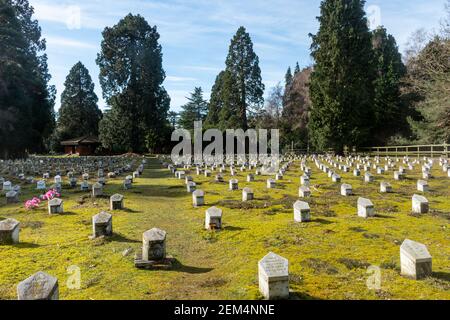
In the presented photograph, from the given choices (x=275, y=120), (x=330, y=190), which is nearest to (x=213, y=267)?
(x=330, y=190)

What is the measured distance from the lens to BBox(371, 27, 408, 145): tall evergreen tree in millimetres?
45375

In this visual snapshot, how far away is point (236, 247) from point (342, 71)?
1306 inches

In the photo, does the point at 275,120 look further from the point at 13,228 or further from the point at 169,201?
the point at 13,228

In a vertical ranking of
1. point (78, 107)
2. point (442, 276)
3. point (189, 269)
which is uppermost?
point (78, 107)

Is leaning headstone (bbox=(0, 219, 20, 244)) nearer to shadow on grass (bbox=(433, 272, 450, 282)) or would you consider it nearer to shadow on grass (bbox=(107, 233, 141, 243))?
shadow on grass (bbox=(107, 233, 141, 243))

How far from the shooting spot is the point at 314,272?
5988 millimetres

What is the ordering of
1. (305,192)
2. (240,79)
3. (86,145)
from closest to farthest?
(305,192)
(240,79)
(86,145)

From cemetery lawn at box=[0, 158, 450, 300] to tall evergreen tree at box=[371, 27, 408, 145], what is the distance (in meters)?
35.1

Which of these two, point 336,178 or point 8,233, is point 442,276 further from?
point 336,178

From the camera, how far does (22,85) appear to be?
37.1 meters

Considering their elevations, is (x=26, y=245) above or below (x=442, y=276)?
below

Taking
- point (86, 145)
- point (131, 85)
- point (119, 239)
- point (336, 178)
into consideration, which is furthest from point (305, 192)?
point (86, 145)

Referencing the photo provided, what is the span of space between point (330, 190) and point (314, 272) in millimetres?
8973

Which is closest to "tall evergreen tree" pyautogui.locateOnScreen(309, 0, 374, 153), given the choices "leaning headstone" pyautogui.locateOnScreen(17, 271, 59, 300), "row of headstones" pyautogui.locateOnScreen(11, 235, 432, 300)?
"row of headstones" pyautogui.locateOnScreen(11, 235, 432, 300)
